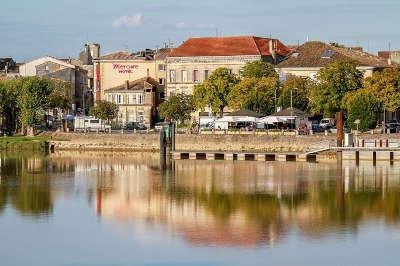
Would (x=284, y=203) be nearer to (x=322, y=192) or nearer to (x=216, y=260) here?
(x=322, y=192)

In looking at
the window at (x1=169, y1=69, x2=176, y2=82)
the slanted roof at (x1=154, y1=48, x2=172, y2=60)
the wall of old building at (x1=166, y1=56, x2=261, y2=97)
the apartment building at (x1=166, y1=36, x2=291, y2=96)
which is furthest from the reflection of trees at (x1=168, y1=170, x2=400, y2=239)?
the slanted roof at (x1=154, y1=48, x2=172, y2=60)

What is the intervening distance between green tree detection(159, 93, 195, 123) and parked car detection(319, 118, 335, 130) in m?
11.5

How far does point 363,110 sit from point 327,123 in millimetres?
5877

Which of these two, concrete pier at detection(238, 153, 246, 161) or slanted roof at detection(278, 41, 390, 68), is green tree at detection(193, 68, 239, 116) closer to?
slanted roof at detection(278, 41, 390, 68)

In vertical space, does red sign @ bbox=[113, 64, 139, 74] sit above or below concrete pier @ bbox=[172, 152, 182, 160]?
above

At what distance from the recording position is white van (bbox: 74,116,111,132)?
84562 millimetres

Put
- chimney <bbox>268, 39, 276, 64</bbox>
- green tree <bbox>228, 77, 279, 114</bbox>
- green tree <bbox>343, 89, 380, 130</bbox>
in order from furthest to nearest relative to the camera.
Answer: chimney <bbox>268, 39, 276, 64</bbox>, green tree <bbox>228, 77, 279, 114</bbox>, green tree <bbox>343, 89, 380, 130</bbox>

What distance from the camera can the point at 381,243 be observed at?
36875 mm

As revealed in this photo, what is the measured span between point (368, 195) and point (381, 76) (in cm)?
2777

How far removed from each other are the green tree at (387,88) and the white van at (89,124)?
63.2 feet

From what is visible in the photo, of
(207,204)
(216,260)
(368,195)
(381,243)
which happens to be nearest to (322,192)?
(368,195)

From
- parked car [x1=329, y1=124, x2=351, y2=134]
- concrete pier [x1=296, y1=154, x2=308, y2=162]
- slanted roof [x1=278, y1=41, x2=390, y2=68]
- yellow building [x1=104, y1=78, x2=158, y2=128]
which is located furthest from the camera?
yellow building [x1=104, y1=78, x2=158, y2=128]

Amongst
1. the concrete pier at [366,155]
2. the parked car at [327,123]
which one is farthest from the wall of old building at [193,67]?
the concrete pier at [366,155]

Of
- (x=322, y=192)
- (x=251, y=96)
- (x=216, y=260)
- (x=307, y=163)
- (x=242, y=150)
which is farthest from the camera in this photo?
→ (x=251, y=96)
